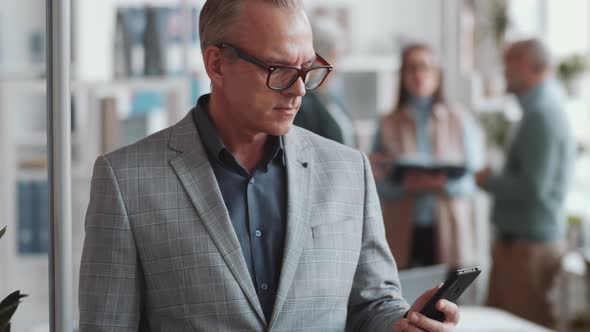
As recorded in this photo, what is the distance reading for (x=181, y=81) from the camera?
389 centimetres

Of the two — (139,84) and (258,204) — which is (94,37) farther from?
(258,204)

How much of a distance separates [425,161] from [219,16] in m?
3.02

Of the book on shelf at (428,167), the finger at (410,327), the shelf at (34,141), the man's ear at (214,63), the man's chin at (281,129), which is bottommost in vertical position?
the finger at (410,327)

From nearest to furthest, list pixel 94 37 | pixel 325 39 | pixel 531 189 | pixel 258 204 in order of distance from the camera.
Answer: pixel 258 204
pixel 325 39
pixel 531 189
pixel 94 37

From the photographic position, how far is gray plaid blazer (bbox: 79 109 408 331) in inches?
47.0

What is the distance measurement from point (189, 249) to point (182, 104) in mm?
2733

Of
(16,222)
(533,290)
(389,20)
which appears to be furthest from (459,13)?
(16,222)

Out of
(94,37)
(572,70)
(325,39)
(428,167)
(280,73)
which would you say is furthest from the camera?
(94,37)

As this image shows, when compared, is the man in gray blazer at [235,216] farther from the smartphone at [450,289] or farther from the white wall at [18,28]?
the white wall at [18,28]

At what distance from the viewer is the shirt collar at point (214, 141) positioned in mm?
1258

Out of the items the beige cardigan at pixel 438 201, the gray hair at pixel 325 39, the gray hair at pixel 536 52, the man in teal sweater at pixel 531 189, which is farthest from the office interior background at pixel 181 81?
the gray hair at pixel 325 39

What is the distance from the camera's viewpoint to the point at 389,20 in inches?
237

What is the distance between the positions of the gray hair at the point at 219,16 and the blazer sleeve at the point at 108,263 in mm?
235

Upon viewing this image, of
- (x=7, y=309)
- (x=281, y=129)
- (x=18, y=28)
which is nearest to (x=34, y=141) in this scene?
(x=18, y=28)
